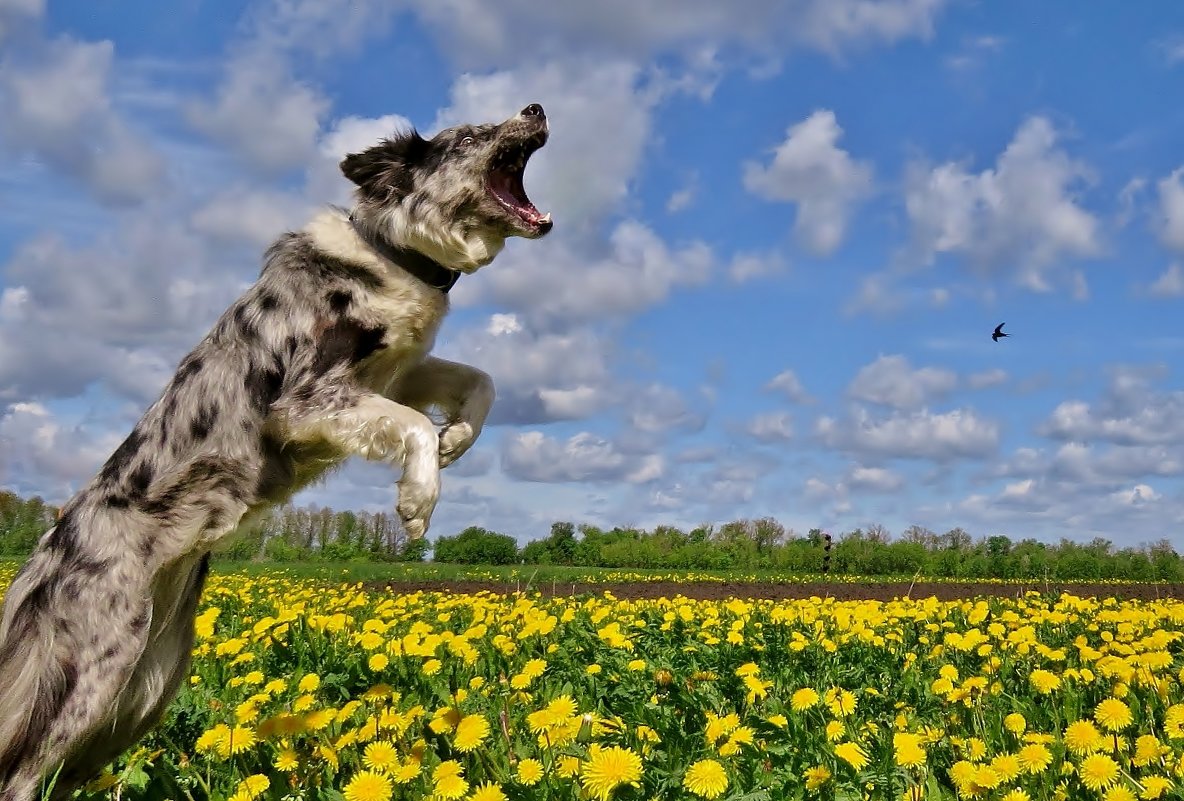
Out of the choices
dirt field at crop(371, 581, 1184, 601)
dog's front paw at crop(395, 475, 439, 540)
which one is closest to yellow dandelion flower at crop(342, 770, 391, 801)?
dog's front paw at crop(395, 475, 439, 540)

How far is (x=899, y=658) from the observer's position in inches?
227

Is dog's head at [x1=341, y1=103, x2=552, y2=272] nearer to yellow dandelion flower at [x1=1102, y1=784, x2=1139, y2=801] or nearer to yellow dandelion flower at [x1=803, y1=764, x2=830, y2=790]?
yellow dandelion flower at [x1=803, y1=764, x2=830, y2=790]

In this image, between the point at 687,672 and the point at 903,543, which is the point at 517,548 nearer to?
the point at 903,543

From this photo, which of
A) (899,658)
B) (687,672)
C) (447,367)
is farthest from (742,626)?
(447,367)

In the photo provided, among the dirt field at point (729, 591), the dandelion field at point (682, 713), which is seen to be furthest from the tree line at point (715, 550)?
the dandelion field at point (682, 713)

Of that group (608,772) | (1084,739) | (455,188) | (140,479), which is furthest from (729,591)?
(608,772)

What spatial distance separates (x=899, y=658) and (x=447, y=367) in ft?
11.0

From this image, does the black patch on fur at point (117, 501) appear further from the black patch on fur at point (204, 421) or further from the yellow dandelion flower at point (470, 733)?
the yellow dandelion flower at point (470, 733)

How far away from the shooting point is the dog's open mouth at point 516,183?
4648 millimetres

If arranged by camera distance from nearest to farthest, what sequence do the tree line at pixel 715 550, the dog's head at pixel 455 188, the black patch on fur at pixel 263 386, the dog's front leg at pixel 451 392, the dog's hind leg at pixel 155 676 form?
the dog's hind leg at pixel 155 676
the black patch on fur at pixel 263 386
the dog's front leg at pixel 451 392
the dog's head at pixel 455 188
the tree line at pixel 715 550

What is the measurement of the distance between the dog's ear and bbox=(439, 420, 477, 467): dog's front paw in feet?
3.99

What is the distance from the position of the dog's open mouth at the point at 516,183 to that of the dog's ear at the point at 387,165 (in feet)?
1.28

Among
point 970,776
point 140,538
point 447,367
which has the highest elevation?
point 447,367

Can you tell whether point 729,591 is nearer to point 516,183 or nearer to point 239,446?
point 516,183
